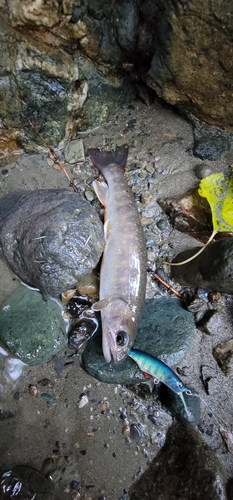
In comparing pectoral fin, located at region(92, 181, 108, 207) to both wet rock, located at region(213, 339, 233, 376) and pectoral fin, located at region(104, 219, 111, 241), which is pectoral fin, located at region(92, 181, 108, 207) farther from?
wet rock, located at region(213, 339, 233, 376)

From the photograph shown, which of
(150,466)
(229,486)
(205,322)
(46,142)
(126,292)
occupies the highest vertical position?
(46,142)

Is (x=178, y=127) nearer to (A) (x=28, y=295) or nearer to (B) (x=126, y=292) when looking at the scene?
(B) (x=126, y=292)

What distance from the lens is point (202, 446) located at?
3.38 m

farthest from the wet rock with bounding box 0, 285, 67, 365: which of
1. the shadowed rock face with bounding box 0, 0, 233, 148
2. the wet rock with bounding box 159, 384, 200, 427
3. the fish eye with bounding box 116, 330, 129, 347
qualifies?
the shadowed rock face with bounding box 0, 0, 233, 148

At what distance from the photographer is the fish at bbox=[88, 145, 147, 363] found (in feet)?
12.2

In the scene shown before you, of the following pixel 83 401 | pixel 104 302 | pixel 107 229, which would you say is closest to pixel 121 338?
pixel 104 302

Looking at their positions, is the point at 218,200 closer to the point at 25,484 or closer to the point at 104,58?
the point at 104,58

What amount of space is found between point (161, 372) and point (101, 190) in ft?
6.79

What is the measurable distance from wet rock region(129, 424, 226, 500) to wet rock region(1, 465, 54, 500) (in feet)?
2.27

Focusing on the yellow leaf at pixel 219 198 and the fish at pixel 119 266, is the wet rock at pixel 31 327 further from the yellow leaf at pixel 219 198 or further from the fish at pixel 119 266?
the yellow leaf at pixel 219 198

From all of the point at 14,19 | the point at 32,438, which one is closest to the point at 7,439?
the point at 32,438

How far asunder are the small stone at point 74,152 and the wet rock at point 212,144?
1347 mm

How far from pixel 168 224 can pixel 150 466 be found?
→ 93.6 inches

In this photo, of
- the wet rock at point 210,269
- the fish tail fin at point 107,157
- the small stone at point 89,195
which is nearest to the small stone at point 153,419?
the wet rock at point 210,269
